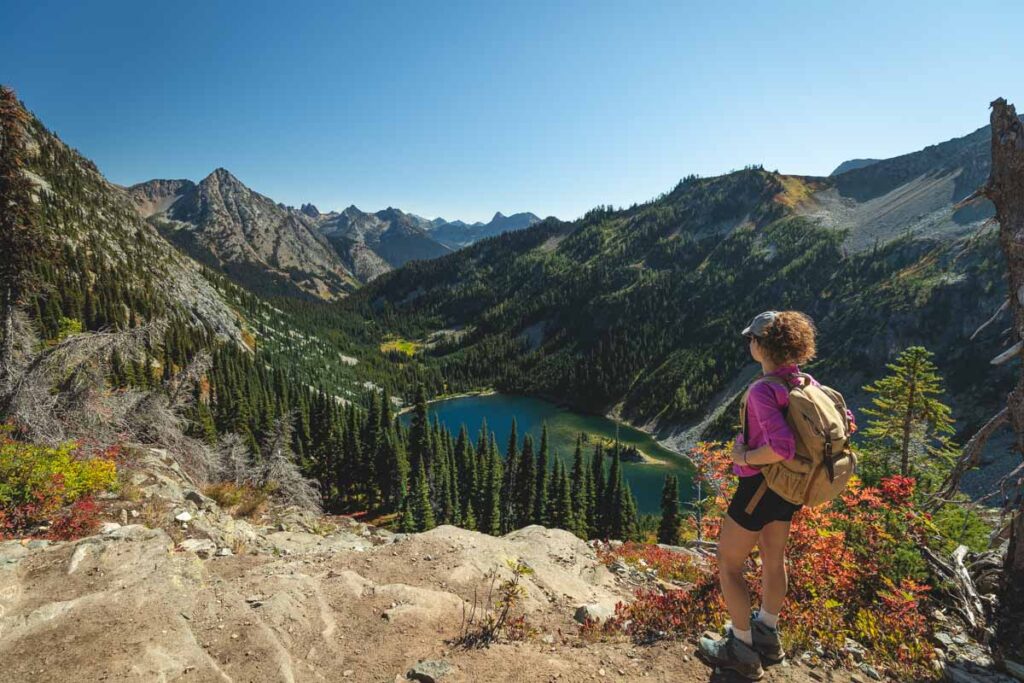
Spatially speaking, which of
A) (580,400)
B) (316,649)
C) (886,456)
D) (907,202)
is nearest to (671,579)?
(316,649)

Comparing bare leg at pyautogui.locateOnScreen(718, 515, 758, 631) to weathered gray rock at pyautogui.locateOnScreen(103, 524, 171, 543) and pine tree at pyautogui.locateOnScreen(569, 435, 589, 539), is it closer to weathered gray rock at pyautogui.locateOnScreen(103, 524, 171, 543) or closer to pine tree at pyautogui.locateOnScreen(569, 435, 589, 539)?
weathered gray rock at pyautogui.locateOnScreen(103, 524, 171, 543)

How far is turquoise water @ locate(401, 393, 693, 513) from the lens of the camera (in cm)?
9881

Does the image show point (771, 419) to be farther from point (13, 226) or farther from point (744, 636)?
point (13, 226)

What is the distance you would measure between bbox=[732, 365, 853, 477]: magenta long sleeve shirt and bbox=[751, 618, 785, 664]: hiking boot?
2.22 m

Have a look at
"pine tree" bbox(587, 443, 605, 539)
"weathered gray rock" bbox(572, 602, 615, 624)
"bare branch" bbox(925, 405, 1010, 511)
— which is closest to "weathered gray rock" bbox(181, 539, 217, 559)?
"weathered gray rock" bbox(572, 602, 615, 624)

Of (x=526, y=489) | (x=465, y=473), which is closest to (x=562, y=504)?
(x=526, y=489)

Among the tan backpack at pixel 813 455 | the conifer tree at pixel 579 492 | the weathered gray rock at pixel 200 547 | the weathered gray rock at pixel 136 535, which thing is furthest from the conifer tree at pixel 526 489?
the tan backpack at pixel 813 455

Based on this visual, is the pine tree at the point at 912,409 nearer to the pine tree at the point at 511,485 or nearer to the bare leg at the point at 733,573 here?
the bare leg at the point at 733,573

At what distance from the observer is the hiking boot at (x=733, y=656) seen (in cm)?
522

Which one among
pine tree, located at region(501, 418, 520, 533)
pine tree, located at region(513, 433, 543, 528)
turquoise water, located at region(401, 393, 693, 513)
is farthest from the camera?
turquoise water, located at region(401, 393, 693, 513)

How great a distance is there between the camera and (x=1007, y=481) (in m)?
6.68

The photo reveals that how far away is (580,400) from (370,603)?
167876mm

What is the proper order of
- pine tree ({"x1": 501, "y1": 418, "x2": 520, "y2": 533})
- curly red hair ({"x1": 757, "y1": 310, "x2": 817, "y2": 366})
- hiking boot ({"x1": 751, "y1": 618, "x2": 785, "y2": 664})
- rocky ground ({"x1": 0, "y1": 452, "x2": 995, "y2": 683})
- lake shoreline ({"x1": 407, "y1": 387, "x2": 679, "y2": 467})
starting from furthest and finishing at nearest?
lake shoreline ({"x1": 407, "y1": 387, "x2": 679, "y2": 467}), pine tree ({"x1": 501, "y1": 418, "x2": 520, "y2": 533}), rocky ground ({"x1": 0, "y1": 452, "x2": 995, "y2": 683}), hiking boot ({"x1": 751, "y1": 618, "x2": 785, "y2": 664}), curly red hair ({"x1": 757, "y1": 310, "x2": 817, "y2": 366})

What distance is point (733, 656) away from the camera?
5.34 meters
